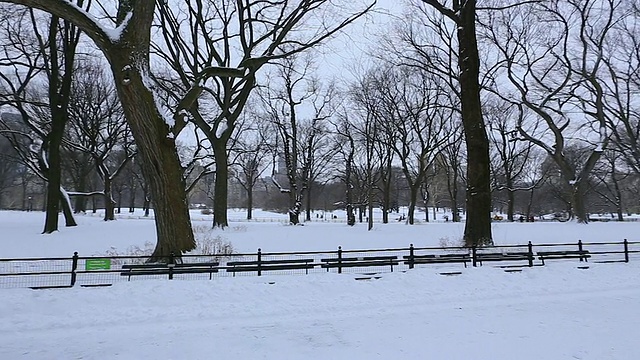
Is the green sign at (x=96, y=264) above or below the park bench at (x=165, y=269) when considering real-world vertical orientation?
above

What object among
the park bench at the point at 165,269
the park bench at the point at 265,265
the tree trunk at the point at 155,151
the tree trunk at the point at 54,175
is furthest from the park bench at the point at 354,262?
the tree trunk at the point at 54,175

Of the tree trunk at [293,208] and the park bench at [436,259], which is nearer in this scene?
the park bench at [436,259]

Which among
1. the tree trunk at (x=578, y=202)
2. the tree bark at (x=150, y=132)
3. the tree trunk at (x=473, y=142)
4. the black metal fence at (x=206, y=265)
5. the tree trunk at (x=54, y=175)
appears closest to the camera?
the black metal fence at (x=206, y=265)

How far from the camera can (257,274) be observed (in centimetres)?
1169

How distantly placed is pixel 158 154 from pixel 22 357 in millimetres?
6993

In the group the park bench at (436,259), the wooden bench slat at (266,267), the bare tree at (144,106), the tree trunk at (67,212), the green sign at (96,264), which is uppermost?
the bare tree at (144,106)

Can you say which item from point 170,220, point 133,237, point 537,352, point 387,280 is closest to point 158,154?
point 170,220

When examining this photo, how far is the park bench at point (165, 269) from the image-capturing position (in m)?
10.6

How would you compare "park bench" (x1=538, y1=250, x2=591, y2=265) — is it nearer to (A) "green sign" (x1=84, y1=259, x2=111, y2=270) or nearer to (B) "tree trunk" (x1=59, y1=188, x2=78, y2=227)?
(A) "green sign" (x1=84, y1=259, x2=111, y2=270)

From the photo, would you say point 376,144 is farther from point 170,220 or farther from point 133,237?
point 170,220

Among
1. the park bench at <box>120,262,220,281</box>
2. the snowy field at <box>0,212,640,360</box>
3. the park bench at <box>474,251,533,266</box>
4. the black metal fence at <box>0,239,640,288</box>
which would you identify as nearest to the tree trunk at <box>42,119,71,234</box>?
the black metal fence at <box>0,239,640,288</box>

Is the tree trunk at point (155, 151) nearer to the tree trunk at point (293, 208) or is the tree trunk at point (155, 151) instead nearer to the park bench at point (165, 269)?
the park bench at point (165, 269)

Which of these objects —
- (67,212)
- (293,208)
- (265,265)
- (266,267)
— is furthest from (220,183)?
(266,267)

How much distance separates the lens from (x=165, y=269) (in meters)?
11.0
